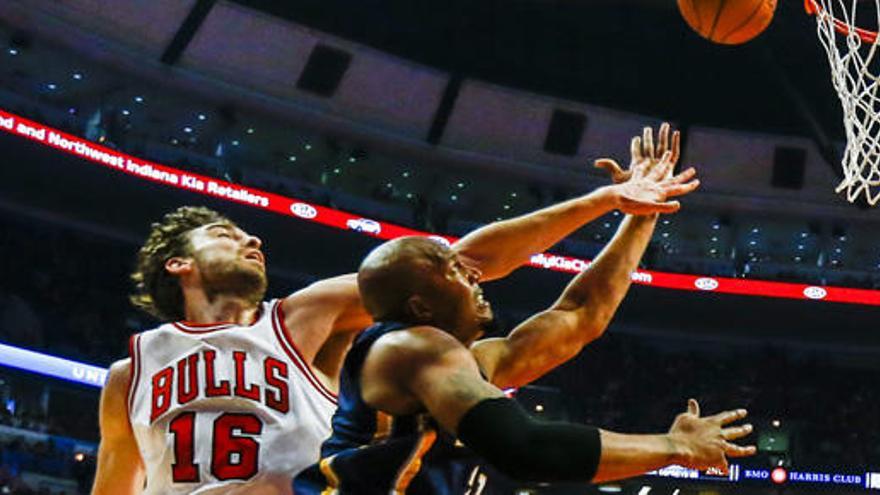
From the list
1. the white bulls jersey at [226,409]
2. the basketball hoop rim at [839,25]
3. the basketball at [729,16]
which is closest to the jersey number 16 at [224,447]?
the white bulls jersey at [226,409]

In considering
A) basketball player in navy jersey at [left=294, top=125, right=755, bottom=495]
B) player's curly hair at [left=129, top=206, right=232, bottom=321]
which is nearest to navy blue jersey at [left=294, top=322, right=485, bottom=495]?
basketball player in navy jersey at [left=294, top=125, right=755, bottom=495]

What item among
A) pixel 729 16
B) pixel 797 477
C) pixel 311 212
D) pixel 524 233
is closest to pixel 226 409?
pixel 524 233

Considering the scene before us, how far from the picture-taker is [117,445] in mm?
3266

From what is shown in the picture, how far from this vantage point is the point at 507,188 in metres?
20.1

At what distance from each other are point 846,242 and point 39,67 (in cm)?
1265

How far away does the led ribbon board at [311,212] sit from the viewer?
15.8 meters

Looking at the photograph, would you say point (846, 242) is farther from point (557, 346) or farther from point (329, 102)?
point (557, 346)

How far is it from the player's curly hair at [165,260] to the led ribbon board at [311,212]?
12.6 m

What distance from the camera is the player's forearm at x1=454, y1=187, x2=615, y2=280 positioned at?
3.28 m

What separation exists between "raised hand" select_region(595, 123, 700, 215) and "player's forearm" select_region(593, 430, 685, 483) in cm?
97

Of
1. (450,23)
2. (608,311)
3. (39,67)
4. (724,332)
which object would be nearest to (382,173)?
(450,23)

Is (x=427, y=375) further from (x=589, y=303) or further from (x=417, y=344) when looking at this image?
(x=589, y=303)

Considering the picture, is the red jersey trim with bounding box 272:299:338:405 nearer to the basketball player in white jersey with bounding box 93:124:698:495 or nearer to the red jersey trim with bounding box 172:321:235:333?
the basketball player in white jersey with bounding box 93:124:698:495

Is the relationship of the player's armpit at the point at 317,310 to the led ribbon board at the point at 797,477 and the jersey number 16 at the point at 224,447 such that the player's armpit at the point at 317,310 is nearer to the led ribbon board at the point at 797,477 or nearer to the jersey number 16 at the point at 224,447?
the jersey number 16 at the point at 224,447
